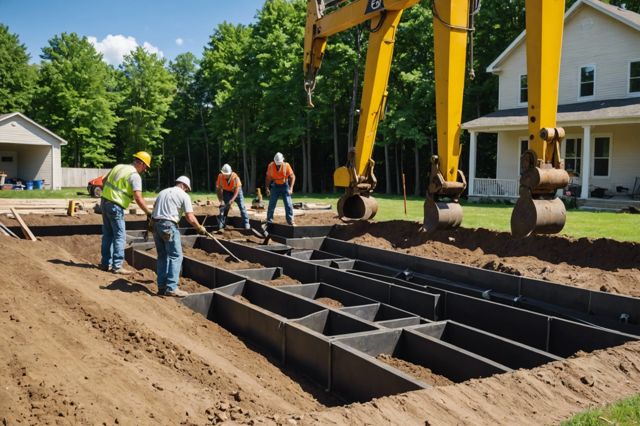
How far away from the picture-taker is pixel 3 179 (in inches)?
1233

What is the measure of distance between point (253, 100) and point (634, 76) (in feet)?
79.7

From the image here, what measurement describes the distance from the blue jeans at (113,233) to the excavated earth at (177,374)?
323mm

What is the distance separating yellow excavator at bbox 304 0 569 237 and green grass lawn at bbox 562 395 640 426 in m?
3.16

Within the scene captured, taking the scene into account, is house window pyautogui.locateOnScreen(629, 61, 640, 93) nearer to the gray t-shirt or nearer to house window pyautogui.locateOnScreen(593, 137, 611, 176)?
house window pyautogui.locateOnScreen(593, 137, 611, 176)

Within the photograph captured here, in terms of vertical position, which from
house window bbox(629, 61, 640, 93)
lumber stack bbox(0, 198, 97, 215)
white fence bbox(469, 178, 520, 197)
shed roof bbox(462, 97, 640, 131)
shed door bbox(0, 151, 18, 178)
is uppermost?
house window bbox(629, 61, 640, 93)

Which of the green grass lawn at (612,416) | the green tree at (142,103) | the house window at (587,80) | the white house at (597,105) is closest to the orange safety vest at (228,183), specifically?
the green grass lawn at (612,416)

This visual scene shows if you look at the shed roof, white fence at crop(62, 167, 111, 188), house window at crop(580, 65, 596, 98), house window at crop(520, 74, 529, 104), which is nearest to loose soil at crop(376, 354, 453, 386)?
the shed roof

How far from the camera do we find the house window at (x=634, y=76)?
20.8 meters

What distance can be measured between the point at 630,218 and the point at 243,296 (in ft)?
37.1

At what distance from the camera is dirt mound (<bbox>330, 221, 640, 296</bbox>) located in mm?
8125

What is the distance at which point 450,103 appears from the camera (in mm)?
8562

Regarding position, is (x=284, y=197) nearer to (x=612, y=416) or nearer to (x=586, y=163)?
(x=612, y=416)

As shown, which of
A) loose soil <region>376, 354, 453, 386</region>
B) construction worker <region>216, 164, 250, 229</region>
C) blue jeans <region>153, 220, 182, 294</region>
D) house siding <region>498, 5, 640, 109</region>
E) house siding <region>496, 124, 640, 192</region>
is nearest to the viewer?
loose soil <region>376, 354, 453, 386</region>

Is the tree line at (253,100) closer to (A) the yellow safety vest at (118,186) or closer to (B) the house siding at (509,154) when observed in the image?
(B) the house siding at (509,154)
